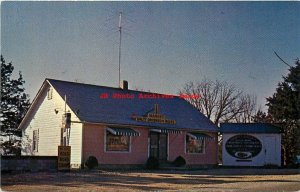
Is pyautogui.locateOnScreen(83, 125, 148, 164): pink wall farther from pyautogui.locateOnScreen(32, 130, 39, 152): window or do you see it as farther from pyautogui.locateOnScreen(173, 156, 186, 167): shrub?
pyautogui.locateOnScreen(32, 130, 39, 152): window

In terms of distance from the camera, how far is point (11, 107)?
41.7 metres

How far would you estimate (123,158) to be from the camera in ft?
101

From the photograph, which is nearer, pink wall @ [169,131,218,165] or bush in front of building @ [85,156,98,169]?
bush in front of building @ [85,156,98,169]

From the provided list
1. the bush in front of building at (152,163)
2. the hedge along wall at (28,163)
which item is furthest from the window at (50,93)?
the bush in front of building at (152,163)

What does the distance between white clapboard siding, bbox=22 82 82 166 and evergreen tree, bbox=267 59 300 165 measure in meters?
15.8

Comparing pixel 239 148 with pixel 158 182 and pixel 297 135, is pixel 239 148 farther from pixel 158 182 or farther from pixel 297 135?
pixel 158 182

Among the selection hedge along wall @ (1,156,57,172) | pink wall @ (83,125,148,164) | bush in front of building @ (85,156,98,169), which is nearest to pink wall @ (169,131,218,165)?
pink wall @ (83,125,148,164)

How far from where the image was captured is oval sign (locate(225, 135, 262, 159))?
37.3 m

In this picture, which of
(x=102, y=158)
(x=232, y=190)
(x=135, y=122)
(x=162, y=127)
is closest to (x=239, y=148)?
(x=162, y=127)

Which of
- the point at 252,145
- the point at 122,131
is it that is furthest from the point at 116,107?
the point at 252,145

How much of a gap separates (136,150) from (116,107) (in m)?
3.07

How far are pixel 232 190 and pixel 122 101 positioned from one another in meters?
18.1

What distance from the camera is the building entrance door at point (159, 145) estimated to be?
108 ft

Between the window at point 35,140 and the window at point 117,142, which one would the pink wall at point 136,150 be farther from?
the window at point 35,140
